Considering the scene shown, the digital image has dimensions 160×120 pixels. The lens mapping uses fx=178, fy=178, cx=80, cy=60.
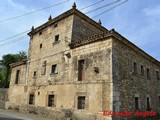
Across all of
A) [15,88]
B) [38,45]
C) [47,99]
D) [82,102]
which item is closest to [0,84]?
[15,88]

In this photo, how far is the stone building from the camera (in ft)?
37.0

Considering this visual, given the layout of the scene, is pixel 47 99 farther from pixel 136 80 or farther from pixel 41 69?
pixel 136 80

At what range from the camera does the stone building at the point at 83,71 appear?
1127 cm

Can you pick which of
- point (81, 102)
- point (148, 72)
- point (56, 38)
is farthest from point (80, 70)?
point (148, 72)

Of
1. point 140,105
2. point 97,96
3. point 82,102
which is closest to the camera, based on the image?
point 97,96

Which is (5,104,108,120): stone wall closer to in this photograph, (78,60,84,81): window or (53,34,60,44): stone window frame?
(78,60,84,81): window

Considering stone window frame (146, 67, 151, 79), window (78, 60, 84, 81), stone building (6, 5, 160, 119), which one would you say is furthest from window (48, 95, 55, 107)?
stone window frame (146, 67, 151, 79)

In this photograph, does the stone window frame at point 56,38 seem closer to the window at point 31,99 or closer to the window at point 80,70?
the window at point 80,70

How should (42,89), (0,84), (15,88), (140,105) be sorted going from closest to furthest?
(140,105), (42,89), (15,88), (0,84)

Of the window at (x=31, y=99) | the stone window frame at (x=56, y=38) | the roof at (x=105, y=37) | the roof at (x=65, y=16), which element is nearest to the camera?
the roof at (x=105, y=37)

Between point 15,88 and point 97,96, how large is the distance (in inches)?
448

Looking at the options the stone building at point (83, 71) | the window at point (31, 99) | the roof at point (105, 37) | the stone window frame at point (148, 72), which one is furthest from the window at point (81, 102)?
the stone window frame at point (148, 72)

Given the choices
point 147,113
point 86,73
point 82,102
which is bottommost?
point 147,113

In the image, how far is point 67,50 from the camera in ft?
46.4
